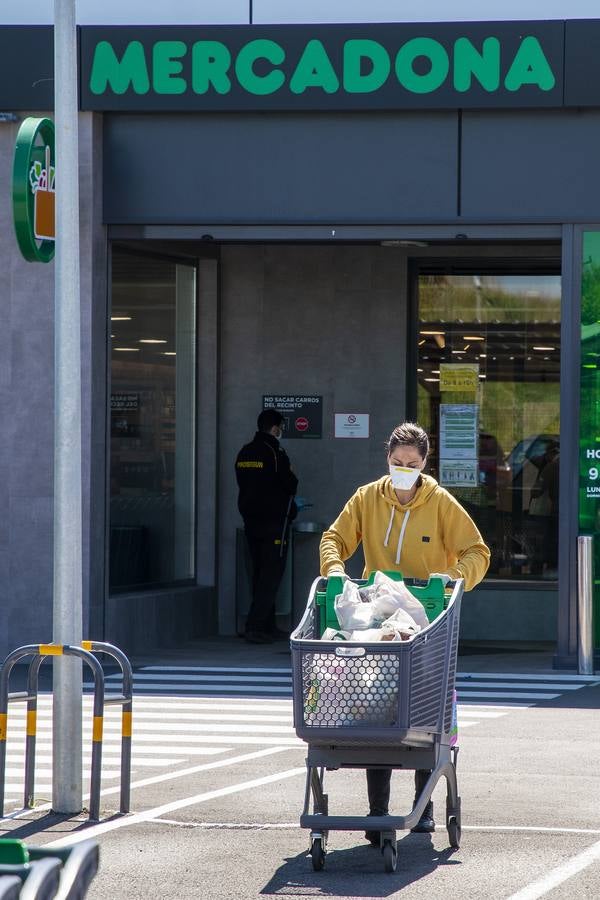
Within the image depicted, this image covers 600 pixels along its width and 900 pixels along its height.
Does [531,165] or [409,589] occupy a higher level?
[531,165]

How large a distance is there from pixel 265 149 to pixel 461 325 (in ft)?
11.4

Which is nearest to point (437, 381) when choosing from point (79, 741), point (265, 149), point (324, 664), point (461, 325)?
point (461, 325)

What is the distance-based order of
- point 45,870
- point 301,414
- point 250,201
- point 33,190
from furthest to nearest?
point 301,414 → point 250,201 → point 33,190 → point 45,870

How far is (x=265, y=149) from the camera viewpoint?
14.4 metres

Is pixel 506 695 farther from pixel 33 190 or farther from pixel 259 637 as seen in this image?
pixel 33 190

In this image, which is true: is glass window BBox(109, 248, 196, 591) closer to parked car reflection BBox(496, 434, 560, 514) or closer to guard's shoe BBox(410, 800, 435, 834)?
parked car reflection BBox(496, 434, 560, 514)

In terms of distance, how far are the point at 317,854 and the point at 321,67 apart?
8.94m

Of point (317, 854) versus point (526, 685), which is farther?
point (526, 685)

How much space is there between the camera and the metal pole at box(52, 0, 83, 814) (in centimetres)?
810

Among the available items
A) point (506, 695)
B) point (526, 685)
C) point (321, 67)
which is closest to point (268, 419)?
point (321, 67)

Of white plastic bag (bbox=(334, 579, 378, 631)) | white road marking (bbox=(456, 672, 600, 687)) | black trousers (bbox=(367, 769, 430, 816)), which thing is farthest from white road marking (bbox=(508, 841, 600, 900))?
white road marking (bbox=(456, 672, 600, 687))

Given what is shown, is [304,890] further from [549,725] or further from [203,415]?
[203,415]

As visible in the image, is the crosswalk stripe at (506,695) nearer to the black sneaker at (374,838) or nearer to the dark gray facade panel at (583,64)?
the dark gray facade panel at (583,64)

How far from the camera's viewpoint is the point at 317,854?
22.2 ft
